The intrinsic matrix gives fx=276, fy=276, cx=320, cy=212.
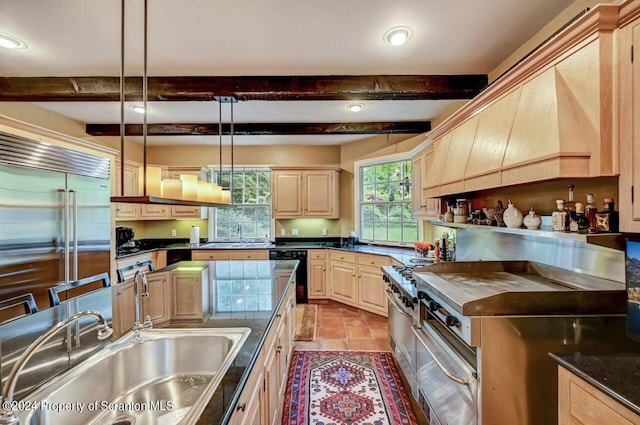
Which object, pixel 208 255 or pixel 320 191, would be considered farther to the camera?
pixel 320 191

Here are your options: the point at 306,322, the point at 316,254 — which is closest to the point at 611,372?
the point at 306,322

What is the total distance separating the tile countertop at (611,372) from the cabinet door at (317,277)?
3.54m

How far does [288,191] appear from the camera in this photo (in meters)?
4.90

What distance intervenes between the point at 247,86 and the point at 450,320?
2.54 metres

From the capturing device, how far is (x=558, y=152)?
1259 mm

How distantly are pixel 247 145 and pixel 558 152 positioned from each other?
15.5ft

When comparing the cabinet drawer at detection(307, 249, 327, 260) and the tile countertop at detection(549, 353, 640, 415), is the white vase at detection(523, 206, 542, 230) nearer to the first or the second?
the tile countertop at detection(549, 353, 640, 415)

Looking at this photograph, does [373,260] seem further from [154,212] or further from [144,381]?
[154,212]

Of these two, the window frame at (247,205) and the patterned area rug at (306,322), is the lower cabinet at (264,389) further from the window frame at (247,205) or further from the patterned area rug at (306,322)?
the window frame at (247,205)

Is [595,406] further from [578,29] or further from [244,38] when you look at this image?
[244,38]

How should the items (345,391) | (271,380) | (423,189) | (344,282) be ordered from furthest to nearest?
(344,282) < (423,189) < (345,391) < (271,380)

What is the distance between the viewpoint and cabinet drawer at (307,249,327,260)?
4594 millimetres

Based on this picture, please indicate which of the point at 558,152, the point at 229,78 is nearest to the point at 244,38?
the point at 229,78

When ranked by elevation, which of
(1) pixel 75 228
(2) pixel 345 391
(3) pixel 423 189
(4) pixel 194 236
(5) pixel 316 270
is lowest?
(2) pixel 345 391
